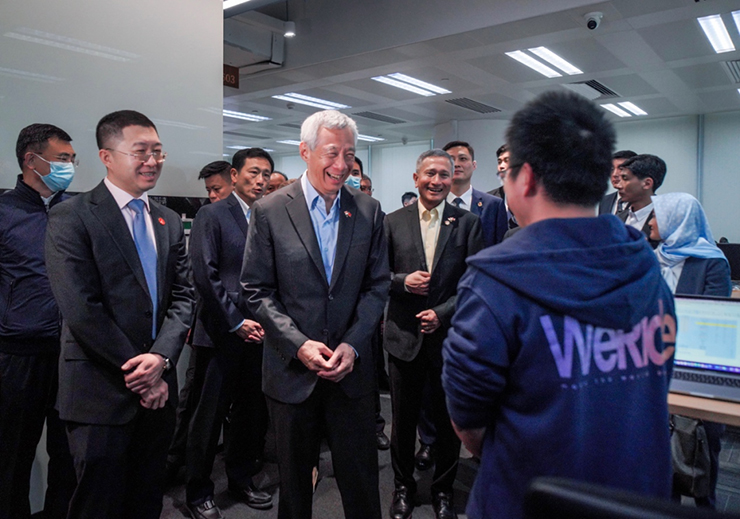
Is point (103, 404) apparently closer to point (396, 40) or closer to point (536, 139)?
point (536, 139)

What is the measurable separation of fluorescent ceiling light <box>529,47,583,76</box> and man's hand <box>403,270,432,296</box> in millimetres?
4916

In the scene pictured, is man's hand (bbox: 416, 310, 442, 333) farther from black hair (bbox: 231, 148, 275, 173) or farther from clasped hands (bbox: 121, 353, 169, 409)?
black hair (bbox: 231, 148, 275, 173)

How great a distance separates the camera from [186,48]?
10.9 feet

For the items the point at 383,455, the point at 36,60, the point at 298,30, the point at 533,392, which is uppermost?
the point at 298,30

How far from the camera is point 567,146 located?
101cm

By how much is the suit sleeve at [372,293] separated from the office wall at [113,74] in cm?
180

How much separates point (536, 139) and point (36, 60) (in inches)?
110

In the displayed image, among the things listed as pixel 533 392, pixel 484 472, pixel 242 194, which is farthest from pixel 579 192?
pixel 242 194

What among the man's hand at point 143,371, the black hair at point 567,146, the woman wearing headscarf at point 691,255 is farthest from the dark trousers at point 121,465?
the woman wearing headscarf at point 691,255

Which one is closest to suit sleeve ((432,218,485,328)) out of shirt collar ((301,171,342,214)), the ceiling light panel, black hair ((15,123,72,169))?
shirt collar ((301,171,342,214))

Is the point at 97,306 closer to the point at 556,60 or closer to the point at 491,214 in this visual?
the point at 491,214

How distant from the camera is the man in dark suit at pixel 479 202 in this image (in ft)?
10.6

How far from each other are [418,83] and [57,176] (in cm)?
652

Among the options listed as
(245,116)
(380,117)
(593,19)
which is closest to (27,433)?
(593,19)
